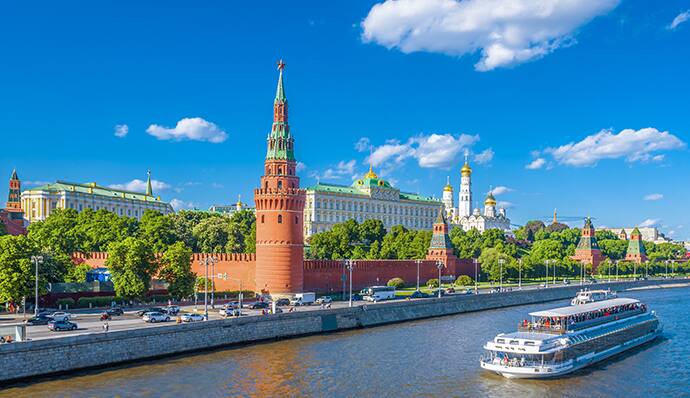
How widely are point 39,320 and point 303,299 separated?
30.2 metres

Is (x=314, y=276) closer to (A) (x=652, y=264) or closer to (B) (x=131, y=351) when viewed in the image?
(B) (x=131, y=351)

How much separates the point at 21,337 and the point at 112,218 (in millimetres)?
69516

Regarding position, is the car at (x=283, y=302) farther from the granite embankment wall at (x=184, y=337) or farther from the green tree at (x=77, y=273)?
the green tree at (x=77, y=273)

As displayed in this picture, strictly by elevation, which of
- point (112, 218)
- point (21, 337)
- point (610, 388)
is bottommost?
point (610, 388)

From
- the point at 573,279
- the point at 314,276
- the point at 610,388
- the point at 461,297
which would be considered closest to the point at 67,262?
the point at 314,276

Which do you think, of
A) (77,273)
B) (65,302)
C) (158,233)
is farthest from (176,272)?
(158,233)

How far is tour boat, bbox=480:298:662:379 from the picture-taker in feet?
160

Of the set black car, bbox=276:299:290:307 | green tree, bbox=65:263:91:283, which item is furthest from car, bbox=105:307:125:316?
green tree, bbox=65:263:91:283

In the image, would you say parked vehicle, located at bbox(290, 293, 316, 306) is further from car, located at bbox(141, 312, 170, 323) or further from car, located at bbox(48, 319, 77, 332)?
car, located at bbox(48, 319, 77, 332)

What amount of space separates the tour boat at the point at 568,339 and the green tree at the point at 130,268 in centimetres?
3421

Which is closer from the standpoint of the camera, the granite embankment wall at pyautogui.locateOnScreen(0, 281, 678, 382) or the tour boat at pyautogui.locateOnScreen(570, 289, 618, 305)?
the granite embankment wall at pyautogui.locateOnScreen(0, 281, 678, 382)

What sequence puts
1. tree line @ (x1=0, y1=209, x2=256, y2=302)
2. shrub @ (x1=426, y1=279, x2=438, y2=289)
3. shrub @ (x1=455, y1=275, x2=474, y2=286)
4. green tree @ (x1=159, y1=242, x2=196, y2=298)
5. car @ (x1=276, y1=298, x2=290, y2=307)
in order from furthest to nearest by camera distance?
1. shrub @ (x1=455, y1=275, x2=474, y2=286)
2. shrub @ (x1=426, y1=279, x2=438, y2=289)
3. car @ (x1=276, y1=298, x2=290, y2=307)
4. green tree @ (x1=159, y1=242, x2=196, y2=298)
5. tree line @ (x1=0, y1=209, x2=256, y2=302)

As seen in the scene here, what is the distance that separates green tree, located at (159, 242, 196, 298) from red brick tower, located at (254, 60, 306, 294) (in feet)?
38.1

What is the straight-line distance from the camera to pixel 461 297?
3440 inches
